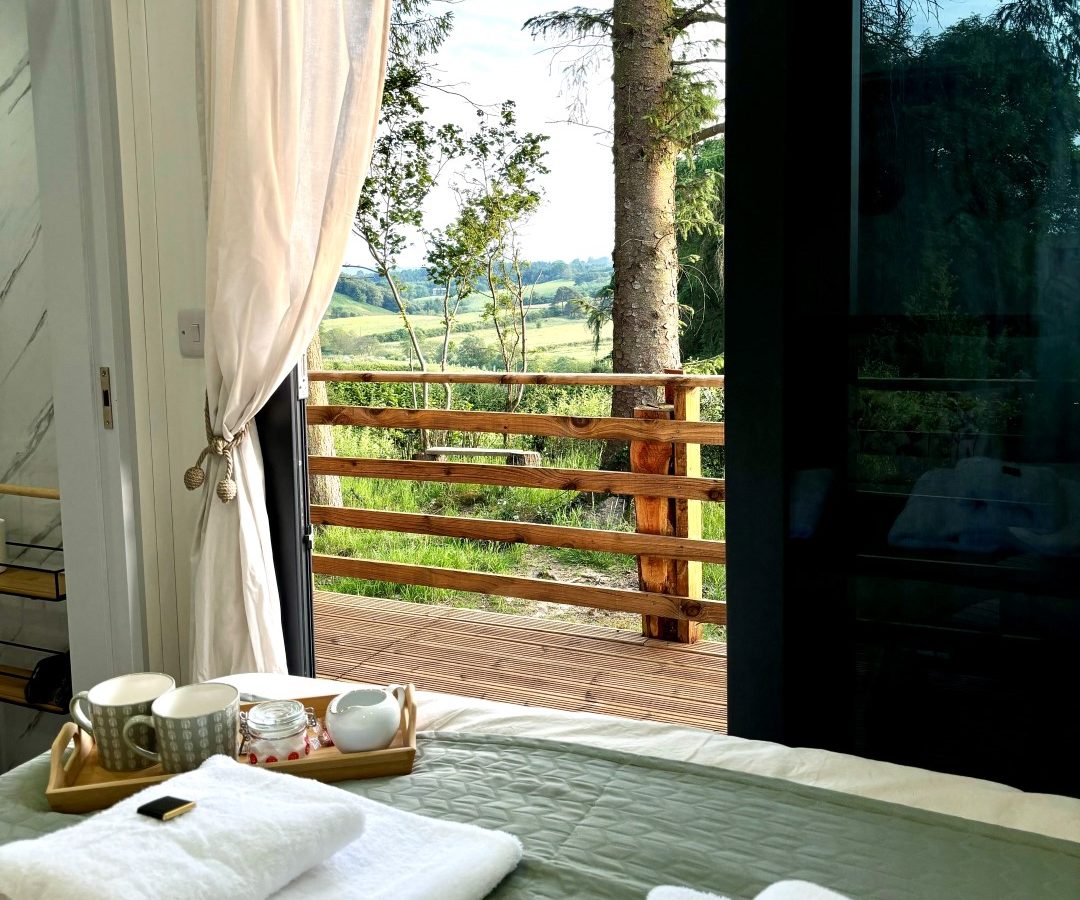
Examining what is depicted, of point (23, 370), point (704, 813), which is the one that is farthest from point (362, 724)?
point (23, 370)

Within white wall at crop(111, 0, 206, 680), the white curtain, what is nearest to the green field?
white wall at crop(111, 0, 206, 680)

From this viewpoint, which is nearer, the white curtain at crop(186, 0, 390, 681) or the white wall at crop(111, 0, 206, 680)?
the white curtain at crop(186, 0, 390, 681)

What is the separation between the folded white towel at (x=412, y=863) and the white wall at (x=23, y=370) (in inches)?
66.9

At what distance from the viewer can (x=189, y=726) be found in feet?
3.53

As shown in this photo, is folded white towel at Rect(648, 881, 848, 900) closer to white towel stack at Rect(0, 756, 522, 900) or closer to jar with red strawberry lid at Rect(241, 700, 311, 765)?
white towel stack at Rect(0, 756, 522, 900)

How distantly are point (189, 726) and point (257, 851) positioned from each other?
31cm

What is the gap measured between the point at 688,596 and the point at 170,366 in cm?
221

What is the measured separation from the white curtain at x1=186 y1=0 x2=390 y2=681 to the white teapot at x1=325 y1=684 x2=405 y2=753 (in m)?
0.93

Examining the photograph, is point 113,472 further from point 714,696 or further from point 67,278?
point 714,696

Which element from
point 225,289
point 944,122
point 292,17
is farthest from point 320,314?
point 944,122

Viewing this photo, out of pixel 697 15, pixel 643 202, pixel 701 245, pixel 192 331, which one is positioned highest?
pixel 697 15

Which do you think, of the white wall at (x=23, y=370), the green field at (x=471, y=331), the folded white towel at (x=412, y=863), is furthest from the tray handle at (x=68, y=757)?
the green field at (x=471, y=331)

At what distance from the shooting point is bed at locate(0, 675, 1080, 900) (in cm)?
88

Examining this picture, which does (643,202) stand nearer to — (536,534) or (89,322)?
(536,534)
